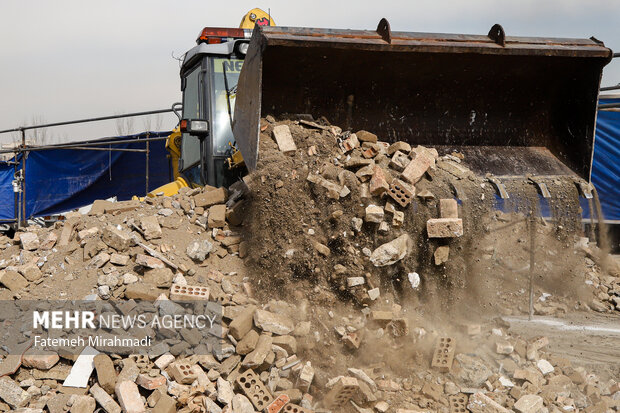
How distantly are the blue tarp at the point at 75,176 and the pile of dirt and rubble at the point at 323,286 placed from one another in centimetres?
683

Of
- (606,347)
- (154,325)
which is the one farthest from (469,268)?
(154,325)

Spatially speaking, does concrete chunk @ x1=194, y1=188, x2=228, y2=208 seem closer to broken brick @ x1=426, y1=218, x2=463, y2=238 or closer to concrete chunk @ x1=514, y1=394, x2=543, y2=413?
broken brick @ x1=426, y1=218, x2=463, y2=238

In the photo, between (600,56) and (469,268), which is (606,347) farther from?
(600,56)

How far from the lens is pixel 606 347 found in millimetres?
4355

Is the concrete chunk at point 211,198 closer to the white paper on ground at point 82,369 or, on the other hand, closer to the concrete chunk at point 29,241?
the concrete chunk at point 29,241

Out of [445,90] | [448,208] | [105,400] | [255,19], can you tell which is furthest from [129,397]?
[255,19]

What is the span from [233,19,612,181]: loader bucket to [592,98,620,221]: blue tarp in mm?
4167

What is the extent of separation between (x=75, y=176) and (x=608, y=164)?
10.0 metres

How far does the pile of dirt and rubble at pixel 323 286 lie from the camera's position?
3482 mm

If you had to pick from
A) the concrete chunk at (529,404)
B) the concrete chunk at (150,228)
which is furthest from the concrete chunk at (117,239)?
the concrete chunk at (529,404)

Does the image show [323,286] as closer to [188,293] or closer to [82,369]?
[188,293]

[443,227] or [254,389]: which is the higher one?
[443,227]

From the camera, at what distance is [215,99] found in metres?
5.46

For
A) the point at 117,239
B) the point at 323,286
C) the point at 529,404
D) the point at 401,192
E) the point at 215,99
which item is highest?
the point at 215,99
